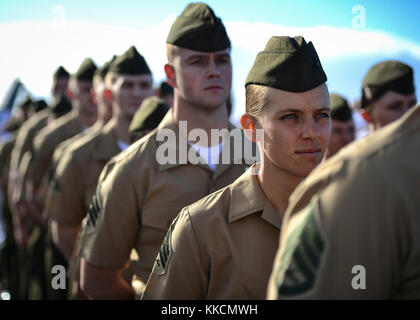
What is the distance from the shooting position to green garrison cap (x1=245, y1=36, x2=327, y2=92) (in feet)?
8.05

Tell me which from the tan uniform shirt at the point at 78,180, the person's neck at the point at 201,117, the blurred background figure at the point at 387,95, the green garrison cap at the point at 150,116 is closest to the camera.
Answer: the person's neck at the point at 201,117

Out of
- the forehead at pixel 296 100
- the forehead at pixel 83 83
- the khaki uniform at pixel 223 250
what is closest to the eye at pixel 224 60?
the forehead at pixel 296 100

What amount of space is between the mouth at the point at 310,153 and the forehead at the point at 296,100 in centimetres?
17

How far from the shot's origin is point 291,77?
245cm

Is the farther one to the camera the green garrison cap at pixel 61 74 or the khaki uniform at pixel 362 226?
the green garrison cap at pixel 61 74

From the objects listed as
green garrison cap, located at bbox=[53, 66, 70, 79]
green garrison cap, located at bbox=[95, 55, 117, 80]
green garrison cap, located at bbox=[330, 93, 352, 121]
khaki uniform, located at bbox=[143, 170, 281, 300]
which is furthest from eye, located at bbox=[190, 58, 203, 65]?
green garrison cap, located at bbox=[53, 66, 70, 79]

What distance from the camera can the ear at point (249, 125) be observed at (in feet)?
8.58

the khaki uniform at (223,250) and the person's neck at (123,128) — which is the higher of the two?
the person's neck at (123,128)

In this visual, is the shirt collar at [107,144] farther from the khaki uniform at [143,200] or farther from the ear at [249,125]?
the ear at [249,125]

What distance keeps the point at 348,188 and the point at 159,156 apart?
2.26 metres

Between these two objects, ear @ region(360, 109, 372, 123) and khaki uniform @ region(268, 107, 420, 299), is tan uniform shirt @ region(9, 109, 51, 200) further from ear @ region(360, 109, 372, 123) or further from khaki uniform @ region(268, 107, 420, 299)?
khaki uniform @ region(268, 107, 420, 299)
